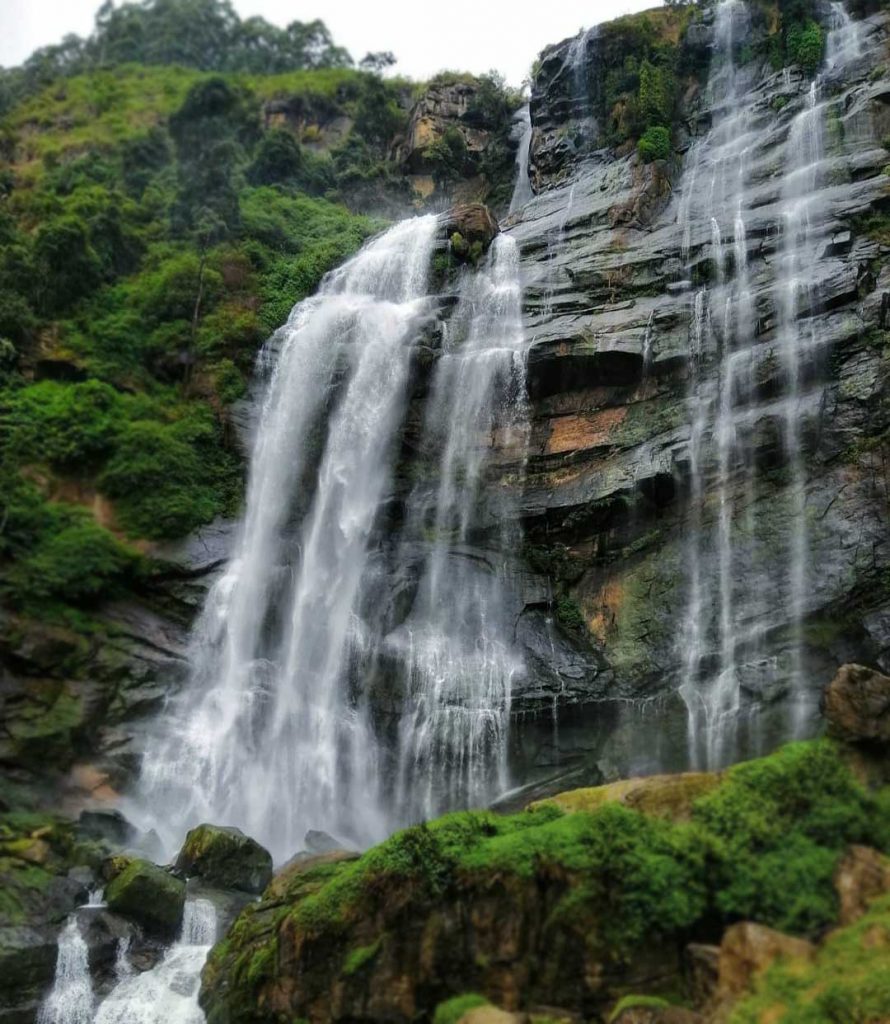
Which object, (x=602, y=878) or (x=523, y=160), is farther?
(x=523, y=160)

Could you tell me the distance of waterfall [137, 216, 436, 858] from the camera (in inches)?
667

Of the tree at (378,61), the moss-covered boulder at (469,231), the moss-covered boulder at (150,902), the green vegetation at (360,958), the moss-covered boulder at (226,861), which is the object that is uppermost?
the tree at (378,61)

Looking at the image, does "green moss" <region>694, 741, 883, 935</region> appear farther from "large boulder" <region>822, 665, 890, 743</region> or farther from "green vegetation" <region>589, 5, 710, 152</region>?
"green vegetation" <region>589, 5, 710, 152</region>

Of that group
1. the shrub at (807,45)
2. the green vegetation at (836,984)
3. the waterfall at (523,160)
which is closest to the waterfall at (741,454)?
the shrub at (807,45)

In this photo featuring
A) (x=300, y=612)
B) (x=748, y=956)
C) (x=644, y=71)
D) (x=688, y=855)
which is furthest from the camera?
(x=644, y=71)

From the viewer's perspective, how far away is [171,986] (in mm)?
11977

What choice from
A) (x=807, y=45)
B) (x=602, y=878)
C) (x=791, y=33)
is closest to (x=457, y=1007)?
(x=602, y=878)

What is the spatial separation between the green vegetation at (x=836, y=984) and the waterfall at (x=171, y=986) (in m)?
7.42

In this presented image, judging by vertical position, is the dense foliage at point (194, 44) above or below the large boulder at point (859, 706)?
above

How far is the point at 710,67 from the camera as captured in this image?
30.3 m

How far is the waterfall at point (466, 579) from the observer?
646 inches

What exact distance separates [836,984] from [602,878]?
99.0 inches

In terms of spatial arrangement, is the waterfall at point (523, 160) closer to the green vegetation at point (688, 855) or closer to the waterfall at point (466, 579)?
the waterfall at point (466, 579)

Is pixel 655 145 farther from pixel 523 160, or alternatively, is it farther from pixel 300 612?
pixel 300 612
